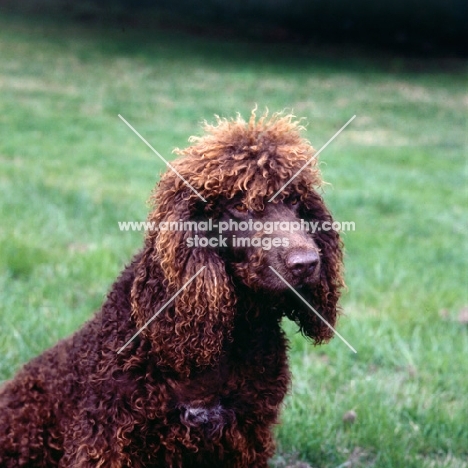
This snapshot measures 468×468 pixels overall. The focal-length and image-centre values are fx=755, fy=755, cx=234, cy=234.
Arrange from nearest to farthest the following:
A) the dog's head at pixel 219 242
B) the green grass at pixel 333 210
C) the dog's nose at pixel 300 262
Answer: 1. the dog's nose at pixel 300 262
2. the dog's head at pixel 219 242
3. the green grass at pixel 333 210

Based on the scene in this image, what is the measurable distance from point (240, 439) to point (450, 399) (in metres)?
1.96

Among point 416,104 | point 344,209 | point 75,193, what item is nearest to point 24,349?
point 75,193

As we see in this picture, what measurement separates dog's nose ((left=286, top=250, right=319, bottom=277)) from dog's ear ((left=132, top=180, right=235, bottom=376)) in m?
0.30

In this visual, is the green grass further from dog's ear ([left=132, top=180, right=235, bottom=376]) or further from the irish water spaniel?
dog's ear ([left=132, top=180, right=235, bottom=376])

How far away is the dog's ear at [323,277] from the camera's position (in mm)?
3295

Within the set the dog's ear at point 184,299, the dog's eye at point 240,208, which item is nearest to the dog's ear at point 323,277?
the dog's eye at point 240,208

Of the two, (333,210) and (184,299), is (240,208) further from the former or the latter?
(333,210)

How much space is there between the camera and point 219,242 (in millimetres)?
3066

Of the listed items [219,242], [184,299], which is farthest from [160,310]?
[219,242]

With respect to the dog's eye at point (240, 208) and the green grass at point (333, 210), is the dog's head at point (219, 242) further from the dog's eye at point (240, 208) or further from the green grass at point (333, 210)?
the green grass at point (333, 210)

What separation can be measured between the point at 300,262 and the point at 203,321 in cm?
48

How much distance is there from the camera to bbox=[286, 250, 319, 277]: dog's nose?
284 centimetres

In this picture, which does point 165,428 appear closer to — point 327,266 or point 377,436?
point 327,266

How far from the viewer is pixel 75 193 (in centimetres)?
756
